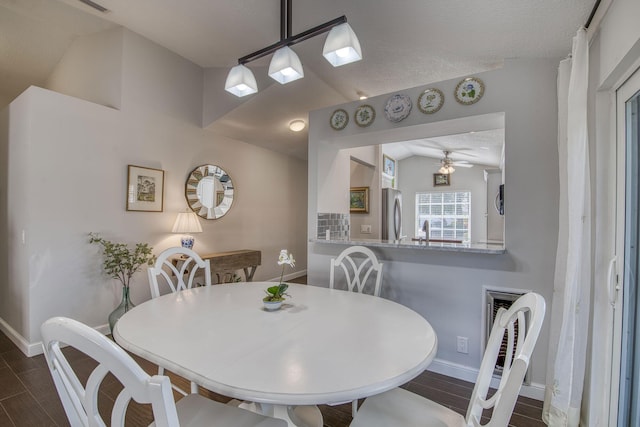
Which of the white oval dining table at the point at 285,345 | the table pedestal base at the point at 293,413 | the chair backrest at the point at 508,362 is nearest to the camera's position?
the chair backrest at the point at 508,362

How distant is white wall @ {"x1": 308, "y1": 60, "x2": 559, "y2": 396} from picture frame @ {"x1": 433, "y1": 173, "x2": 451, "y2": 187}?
482 cm

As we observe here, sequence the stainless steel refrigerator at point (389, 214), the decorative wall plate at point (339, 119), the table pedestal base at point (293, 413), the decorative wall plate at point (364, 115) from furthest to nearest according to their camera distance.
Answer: the stainless steel refrigerator at point (389, 214)
the decorative wall plate at point (339, 119)
the decorative wall plate at point (364, 115)
the table pedestal base at point (293, 413)

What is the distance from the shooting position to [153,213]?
340 cm

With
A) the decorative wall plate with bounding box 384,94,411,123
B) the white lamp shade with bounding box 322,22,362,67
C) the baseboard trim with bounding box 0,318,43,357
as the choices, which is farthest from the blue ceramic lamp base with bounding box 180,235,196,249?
the white lamp shade with bounding box 322,22,362,67

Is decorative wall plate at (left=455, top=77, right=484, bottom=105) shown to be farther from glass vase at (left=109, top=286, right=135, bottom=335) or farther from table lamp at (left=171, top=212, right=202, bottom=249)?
glass vase at (left=109, top=286, right=135, bottom=335)

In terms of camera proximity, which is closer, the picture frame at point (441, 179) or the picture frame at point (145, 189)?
the picture frame at point (145, 189)

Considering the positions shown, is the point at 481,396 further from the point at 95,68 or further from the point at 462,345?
the point at 95,68

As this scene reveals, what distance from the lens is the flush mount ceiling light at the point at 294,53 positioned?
4.93ft

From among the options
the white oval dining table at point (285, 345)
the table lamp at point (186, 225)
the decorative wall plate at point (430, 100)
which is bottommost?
the white oval dining table at point (285, 345)

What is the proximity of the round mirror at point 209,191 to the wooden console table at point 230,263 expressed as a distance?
0.61 metres

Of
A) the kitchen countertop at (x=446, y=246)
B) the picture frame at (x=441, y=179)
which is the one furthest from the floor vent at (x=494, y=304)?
the picture frame at (x=441, y=179)

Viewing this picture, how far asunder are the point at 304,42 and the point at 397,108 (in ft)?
3.27

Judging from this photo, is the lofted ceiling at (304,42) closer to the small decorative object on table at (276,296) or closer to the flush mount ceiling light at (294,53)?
the flush mount ceiling light at (294,53)

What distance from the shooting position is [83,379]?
2.18 meters
